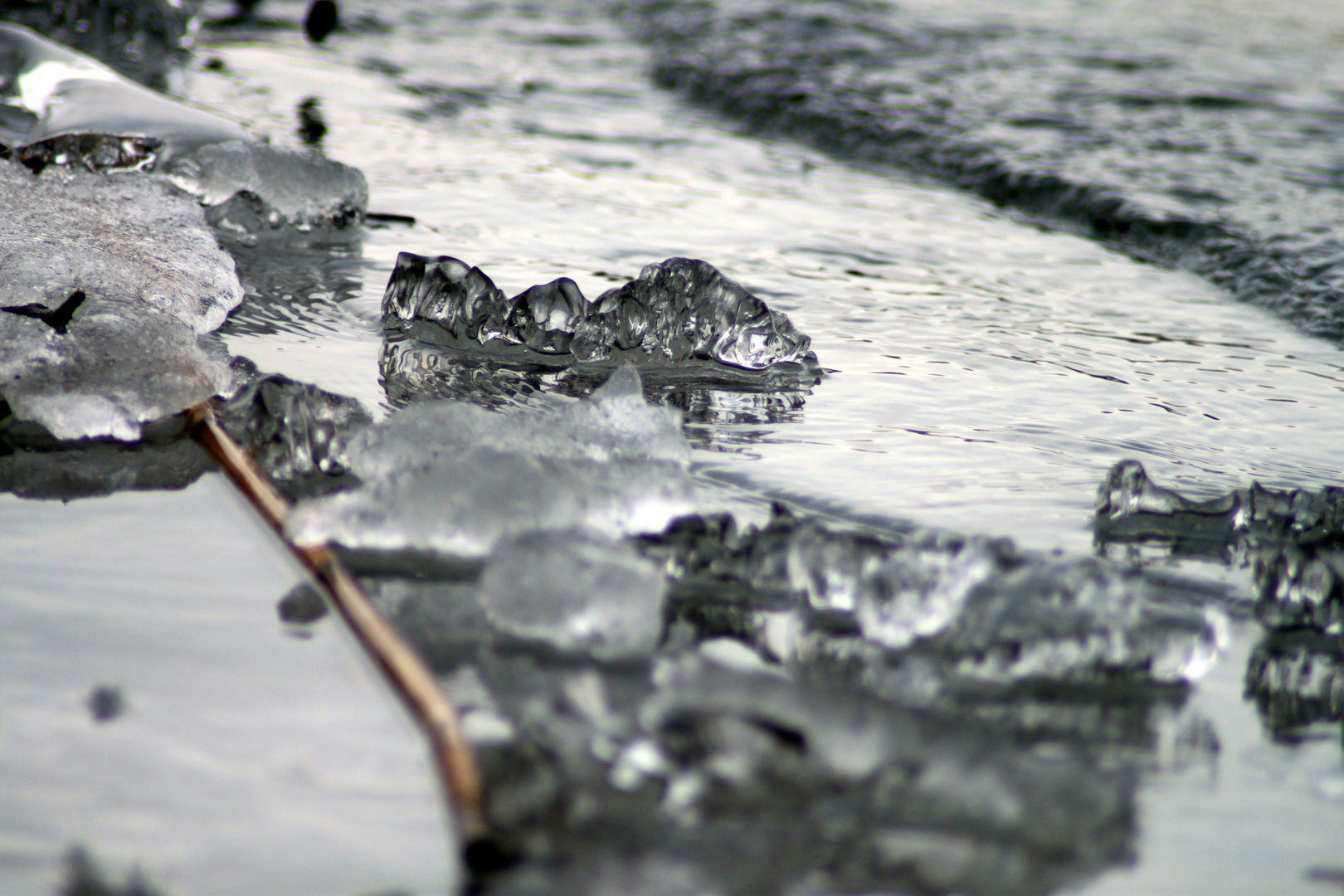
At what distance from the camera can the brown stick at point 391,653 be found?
76 centimetres

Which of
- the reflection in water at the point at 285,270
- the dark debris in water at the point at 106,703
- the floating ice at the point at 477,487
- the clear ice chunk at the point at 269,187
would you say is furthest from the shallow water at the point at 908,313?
the dark debris in water at the point at 106,703

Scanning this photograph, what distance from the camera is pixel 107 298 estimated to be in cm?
171

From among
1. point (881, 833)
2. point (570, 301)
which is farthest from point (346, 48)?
point (881, 833)

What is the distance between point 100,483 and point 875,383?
1171 mm

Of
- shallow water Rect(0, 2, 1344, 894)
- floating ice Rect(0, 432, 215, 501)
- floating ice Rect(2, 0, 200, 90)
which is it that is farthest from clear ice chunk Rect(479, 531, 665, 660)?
floating ice Rect(2, 0, 200, 90)

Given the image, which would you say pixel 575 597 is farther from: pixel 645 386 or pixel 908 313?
pixel 908 313

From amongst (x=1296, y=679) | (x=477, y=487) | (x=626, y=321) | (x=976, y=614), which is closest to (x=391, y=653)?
(x=477, y=487)

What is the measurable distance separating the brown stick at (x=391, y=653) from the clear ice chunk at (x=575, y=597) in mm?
94

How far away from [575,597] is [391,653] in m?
0.16

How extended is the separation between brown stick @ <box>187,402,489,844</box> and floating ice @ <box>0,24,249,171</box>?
1.76 m

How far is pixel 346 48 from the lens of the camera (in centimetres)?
536

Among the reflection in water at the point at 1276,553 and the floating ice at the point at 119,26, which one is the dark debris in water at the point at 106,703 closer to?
the reflection in water at the point at 1276,553

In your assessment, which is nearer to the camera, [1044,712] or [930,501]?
[1044,712]

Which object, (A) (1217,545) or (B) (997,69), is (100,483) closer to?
(A) (1217,545)
